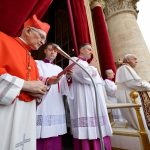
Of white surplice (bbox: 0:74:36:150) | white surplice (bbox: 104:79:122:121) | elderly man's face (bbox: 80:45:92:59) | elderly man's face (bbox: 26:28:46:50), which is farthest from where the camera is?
white surplice (bbox: 104:79:122:121)

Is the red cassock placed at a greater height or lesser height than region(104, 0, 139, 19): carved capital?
lesser

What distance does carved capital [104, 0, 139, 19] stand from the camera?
20.2ft

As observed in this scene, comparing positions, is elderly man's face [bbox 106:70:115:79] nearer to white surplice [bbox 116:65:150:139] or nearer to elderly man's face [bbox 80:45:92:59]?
white surplice [bbox 116:65:150:139]

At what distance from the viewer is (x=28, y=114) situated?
3.69 ft

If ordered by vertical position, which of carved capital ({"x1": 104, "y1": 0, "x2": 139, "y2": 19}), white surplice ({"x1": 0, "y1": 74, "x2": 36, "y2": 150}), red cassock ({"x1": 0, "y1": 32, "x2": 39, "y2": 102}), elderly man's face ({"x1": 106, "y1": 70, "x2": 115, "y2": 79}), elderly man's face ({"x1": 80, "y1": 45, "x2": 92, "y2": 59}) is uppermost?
carved capital ({"x1": 104, "y1": 0, "x2": 139, "y2": 19})

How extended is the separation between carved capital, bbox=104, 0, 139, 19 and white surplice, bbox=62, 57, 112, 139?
4773 millimetres

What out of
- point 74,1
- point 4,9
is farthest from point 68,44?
point 4,9

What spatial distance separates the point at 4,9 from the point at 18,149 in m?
1.31

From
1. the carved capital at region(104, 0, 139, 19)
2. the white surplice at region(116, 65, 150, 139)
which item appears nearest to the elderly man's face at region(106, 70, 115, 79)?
the white surplice at region(116, 65, 150, 139)

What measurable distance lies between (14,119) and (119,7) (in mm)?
6123

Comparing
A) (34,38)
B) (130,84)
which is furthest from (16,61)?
(130,84)

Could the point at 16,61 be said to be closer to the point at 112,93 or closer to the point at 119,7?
the point at 112,93

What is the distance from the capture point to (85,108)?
6.66ft

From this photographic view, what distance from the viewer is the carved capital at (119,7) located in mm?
6156
